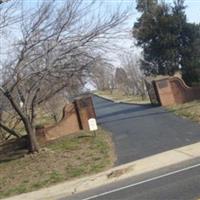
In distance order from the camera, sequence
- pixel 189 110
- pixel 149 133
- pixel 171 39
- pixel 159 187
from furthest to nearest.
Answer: pixel 171 39, pixel 189 110, pixel 149 133, pixel 159 187

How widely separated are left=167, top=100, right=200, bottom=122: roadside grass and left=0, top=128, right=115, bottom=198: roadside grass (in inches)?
149

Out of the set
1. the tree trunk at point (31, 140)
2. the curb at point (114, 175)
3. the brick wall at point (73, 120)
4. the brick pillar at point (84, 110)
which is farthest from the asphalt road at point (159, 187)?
the brick pillar at point (84, 110)

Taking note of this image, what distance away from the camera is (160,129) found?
70.1 feet

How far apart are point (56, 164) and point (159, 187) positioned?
704 centimetres

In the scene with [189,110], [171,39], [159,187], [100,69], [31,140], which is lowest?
[159,187]

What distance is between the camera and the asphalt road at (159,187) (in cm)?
1052

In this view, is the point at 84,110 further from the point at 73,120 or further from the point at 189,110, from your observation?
the point at 189,110

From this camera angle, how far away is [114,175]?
48.2 ft

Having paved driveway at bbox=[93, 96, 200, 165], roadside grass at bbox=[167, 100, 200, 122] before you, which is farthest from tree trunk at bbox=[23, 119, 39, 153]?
roadside grass at bbox=[167, 100, 200, 122]

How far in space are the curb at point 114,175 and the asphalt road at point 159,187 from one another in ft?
1.65

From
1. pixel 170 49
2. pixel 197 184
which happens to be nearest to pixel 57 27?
pixel 197 184

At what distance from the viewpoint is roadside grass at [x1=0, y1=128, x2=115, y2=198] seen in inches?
631

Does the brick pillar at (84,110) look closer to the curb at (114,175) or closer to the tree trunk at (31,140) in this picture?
the tree trunk at (31,140)

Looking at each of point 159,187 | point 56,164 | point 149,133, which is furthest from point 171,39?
point 159,187
